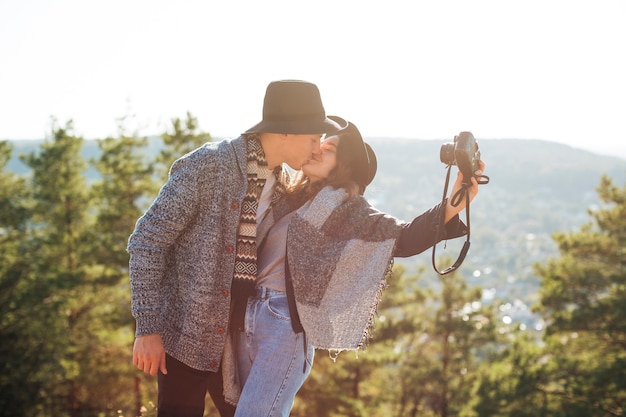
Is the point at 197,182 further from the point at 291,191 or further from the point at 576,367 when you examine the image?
the point at 576,367

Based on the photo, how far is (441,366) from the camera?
22703 millimetres

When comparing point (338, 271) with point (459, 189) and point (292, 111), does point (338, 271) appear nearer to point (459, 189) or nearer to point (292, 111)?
point (459, 189)

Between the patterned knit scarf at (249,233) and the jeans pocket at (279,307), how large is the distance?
103mm

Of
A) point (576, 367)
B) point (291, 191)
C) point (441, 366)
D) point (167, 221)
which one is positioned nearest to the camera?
point (167, 221)

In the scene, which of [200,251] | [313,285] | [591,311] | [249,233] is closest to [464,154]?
[313,285]

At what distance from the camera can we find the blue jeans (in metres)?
2.52

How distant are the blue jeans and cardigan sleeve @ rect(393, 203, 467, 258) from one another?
0.60m

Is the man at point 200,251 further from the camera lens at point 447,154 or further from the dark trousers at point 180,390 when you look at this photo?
the camera lens at point 447,154

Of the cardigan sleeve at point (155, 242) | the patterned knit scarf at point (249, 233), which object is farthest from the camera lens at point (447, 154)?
the cardigan sleeve at point (155, 242)

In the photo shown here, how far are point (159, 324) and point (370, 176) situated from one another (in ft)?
4.22

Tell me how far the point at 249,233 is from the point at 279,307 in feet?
1.21

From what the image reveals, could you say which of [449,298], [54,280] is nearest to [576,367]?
[449,298]

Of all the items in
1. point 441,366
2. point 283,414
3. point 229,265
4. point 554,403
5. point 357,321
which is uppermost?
point 229,265

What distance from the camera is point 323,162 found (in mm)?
2992
